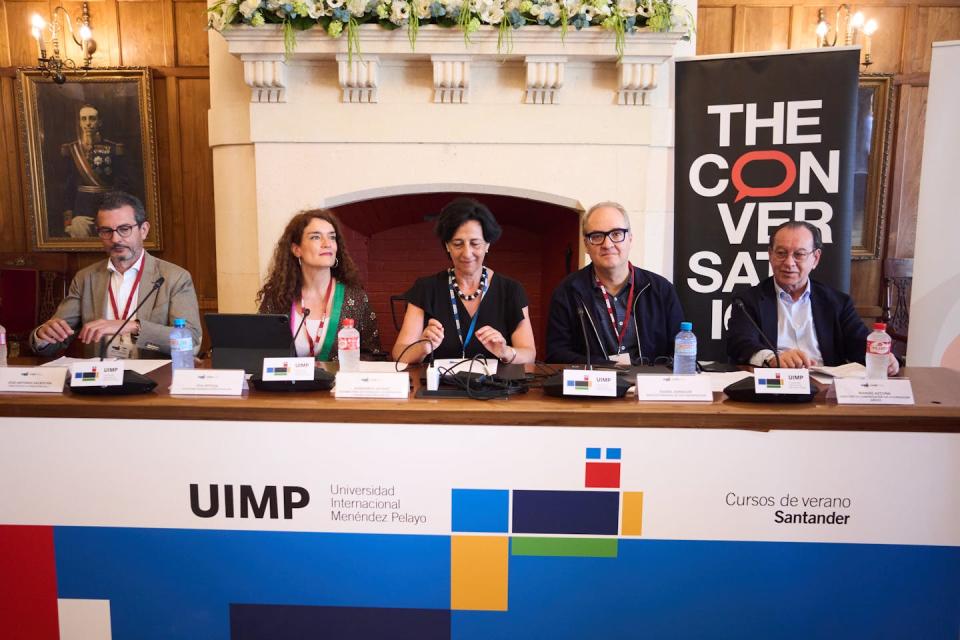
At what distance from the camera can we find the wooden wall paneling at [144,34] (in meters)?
3.92

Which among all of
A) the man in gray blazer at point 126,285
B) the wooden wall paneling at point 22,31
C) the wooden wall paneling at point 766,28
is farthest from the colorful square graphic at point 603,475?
the wooden wall paneling at point 22,31

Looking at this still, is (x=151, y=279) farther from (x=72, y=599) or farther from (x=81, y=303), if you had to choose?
(x=72, y=599)

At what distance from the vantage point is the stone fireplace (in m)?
3.02

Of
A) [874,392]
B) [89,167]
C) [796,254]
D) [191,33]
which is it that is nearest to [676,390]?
[874,392]

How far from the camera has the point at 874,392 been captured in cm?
142

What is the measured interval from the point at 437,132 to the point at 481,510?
2.26m

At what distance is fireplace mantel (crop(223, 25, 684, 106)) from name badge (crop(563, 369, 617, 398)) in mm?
2038

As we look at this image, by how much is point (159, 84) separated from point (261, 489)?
3.58m

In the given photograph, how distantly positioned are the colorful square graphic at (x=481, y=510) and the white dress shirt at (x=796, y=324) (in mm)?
1350

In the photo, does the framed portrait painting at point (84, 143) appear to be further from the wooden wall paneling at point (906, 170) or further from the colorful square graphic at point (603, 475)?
the wooden wall paneling at point (906, 170)

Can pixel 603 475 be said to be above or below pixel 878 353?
below

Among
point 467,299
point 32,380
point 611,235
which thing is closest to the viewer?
point 32,380

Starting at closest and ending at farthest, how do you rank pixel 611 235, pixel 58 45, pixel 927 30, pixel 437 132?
pixel 611 235 → pixel 437 132 → pixel 58 45 → pixel 927 30

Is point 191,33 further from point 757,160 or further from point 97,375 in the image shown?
point 757,160
